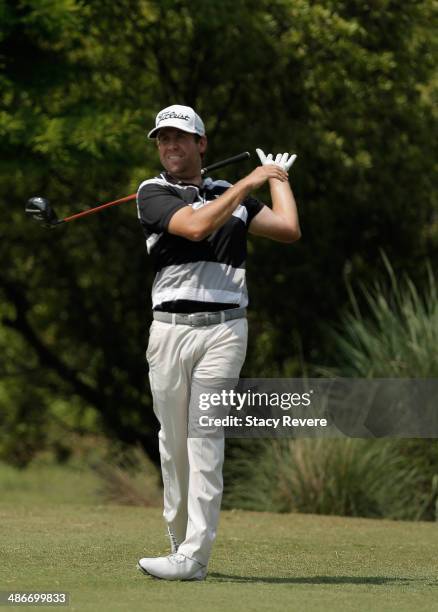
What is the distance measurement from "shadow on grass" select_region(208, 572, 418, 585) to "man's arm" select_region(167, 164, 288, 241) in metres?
1.63

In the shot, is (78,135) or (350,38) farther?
(350,38)

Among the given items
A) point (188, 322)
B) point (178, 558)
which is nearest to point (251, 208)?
point (188, 322)

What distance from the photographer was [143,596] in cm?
535

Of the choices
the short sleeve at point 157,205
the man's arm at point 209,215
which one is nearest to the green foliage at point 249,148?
the short sleeve at point 157,205

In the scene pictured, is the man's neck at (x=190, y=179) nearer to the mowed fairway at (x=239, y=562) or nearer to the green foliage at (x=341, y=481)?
the mowed fairway at (x=239, y=562)

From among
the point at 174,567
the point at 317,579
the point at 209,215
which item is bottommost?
the point at 317,579

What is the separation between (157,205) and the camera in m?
5.83

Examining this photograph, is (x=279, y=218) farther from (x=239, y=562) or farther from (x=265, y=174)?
(x=239, y=562)

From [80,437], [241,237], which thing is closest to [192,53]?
[80,437]

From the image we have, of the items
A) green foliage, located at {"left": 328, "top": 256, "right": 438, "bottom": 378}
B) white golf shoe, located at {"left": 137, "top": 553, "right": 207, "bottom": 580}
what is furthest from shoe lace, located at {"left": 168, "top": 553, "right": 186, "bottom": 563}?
green foliage, located at {"left": 328, "top": 256, "right": 438, "bottom": 378}

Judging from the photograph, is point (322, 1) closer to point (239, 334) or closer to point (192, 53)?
point (192, 53)

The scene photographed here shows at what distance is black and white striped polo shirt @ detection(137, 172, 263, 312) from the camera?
580 cm

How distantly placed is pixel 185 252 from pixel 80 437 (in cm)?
1462

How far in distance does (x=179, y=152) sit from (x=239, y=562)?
2.25 meters
